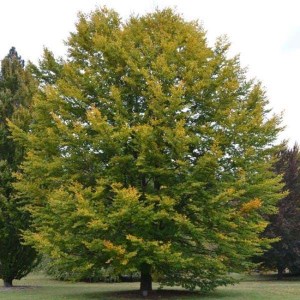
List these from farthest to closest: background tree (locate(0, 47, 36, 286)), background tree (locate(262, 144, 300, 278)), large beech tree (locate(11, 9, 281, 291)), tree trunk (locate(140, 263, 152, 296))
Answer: background tree (locate(262, 144, 300, 278))
background tree (locate(0, 47, 36, 286))
tree trunk (locate(140, 263, 152, 296))
large beech tree (locate(11, 9, 281, 291))

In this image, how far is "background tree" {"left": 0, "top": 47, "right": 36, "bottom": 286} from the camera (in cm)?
2275

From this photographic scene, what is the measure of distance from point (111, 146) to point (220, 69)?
5.73 meters

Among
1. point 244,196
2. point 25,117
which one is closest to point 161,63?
point 244,196

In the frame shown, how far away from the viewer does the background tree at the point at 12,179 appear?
22.8 metres

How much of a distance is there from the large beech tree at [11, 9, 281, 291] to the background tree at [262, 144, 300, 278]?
13.1 m

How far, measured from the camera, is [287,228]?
32.3 meters

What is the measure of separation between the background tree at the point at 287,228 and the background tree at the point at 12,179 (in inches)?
626

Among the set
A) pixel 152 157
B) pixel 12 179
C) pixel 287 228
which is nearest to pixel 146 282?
pixel 152 157

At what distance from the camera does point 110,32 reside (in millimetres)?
20781

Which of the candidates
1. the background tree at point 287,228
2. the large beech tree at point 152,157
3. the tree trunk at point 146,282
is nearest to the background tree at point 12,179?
the large beech tree at point 152,157

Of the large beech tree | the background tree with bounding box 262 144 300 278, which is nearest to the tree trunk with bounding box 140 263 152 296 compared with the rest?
the large beech tree

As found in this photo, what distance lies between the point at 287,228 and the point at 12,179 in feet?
59.0

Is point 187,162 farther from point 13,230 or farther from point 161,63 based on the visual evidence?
point 13,230

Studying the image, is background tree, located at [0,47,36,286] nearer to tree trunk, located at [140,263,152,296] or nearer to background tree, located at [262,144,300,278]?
tree trunk, located at [140,263,152,296]
